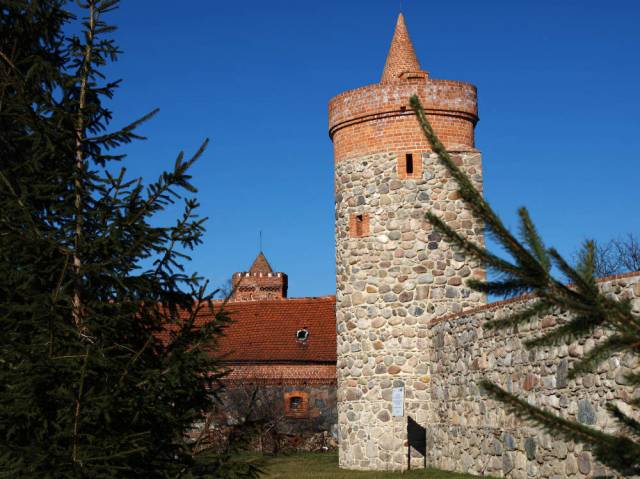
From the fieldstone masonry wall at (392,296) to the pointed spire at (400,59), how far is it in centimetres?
224

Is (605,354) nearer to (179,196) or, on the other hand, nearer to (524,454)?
(179,196)

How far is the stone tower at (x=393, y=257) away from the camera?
1791cm

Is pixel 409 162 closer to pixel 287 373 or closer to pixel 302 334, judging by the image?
pixel 287 373

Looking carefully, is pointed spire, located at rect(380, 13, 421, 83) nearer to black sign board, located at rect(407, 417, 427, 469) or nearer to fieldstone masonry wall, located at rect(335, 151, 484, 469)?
fieldstone masonry wall, located at rect(335, 151, 484, 469)

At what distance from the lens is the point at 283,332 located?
3153 centimetres

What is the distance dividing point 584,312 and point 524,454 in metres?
10.6

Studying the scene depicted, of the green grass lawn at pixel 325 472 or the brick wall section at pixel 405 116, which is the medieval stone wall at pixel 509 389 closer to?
the green grass lawn at pixel 325 472

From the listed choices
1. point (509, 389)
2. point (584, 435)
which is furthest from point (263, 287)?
point (584, 435)

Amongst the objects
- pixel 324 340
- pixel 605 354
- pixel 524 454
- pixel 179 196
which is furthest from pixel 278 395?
pixel 605 354

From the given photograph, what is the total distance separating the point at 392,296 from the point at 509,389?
4.57 meters

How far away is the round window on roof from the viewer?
1232 inches

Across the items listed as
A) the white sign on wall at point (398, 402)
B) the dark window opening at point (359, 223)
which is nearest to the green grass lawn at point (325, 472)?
the white sign on wall at point (398, 402)

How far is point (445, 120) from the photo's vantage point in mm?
18562

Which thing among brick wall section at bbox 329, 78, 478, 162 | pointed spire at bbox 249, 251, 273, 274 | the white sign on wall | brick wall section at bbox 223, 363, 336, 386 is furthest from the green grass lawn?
pointed spire at bbox 249, 251, 273, 274
